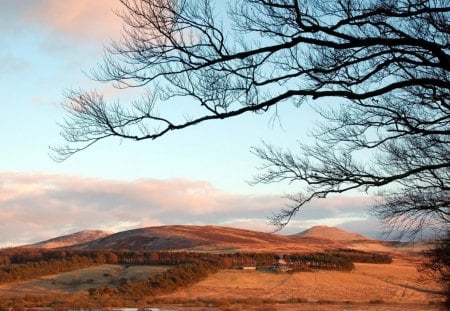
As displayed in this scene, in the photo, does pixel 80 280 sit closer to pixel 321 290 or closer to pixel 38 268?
pixel 38 268

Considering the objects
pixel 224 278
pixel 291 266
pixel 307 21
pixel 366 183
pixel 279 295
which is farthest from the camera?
pixel 291 266

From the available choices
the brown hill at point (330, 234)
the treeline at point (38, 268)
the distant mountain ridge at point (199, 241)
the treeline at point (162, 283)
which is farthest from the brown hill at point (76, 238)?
the treeline at point (162, 283)

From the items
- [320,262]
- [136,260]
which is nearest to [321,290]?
[320,262]

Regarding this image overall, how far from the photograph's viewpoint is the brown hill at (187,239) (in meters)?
103

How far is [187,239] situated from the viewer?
111062 millimetres

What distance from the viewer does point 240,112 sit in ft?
26.3

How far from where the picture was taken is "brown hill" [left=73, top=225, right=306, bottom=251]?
339 feet

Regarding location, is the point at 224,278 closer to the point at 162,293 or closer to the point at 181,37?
the point at 162,293

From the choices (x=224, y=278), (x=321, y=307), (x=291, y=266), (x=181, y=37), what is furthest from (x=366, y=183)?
(x=291, y=266)

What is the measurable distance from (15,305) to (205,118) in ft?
120

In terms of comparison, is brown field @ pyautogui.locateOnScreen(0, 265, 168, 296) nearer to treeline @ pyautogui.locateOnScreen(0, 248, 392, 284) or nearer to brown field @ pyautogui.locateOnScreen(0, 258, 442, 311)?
brown field @ pyautogui.locateOnScreen(0, 258, 442, 311)

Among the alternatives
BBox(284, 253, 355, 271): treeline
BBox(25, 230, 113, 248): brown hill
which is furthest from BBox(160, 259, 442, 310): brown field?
BBox(25, 230, 113, 248): brown hill

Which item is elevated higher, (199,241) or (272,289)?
(199,241)

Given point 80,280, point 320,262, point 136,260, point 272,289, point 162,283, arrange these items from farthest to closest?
1. point 136,260
2. point 320,262
3. point 80,280
4. point 272,289
5. point 162,283
